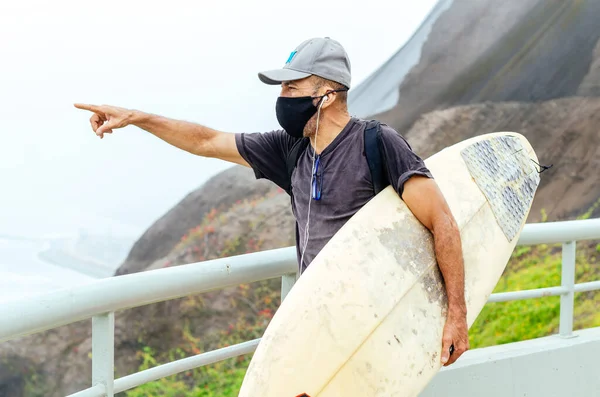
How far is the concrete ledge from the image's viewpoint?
276cm

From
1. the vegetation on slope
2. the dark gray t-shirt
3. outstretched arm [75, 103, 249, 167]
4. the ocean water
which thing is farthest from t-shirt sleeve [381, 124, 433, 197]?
the ocean water

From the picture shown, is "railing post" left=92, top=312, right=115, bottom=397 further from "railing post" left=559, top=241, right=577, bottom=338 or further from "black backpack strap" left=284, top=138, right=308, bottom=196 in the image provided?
"railing post" left=559, top=241, right=577, bottom=338

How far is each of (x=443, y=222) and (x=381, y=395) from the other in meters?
0.50

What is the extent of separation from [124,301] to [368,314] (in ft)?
2.25

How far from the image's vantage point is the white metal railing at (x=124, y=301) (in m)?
1.50

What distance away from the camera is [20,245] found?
13.1 m

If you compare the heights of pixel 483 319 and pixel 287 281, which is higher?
pixel 287 281

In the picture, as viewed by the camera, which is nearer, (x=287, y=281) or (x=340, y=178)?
(x=340, y=178)

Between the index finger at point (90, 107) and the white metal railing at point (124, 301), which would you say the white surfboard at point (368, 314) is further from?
the index finger at point (90, 107)

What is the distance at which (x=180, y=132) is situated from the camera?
7.89 ft

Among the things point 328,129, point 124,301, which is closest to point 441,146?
point 328,129

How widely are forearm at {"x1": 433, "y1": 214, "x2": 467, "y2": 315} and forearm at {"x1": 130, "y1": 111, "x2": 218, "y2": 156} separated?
30.7 inches

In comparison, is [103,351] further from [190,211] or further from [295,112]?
[190,211]

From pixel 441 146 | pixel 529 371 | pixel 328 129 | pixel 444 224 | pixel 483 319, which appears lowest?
pixel 483 319
